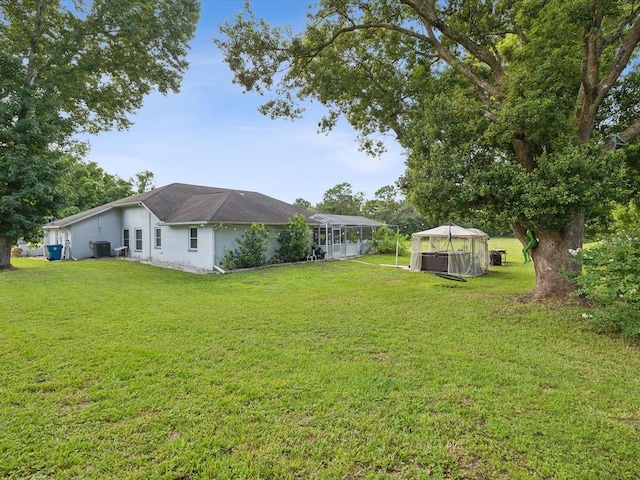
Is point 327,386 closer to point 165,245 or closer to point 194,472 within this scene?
point 194,472

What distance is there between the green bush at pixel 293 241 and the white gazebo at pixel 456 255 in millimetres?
5675

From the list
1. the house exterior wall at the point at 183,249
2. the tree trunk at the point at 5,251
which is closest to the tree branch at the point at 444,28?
the house exterior wall at the point at 183,249

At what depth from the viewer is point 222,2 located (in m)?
10.8

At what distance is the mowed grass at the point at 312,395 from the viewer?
8.32 ft

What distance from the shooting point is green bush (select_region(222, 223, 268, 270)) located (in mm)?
14491

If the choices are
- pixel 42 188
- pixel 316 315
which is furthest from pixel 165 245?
pixel 316 315

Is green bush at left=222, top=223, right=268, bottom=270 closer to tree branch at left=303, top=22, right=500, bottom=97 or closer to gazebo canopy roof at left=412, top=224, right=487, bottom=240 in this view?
gazebo canopy roof at left=412, top=224, right=487, bottom=240

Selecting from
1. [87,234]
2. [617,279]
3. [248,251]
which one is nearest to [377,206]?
[248,251]

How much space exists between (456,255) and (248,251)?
369 inches

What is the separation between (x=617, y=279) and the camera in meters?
5.32

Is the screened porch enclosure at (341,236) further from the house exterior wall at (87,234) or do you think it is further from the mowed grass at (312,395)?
the mowed grass at (312,395)

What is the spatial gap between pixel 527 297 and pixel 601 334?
8.69 feet

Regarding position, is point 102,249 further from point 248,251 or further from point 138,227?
point 248,251

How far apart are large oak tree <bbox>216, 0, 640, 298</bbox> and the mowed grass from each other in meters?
2.75
